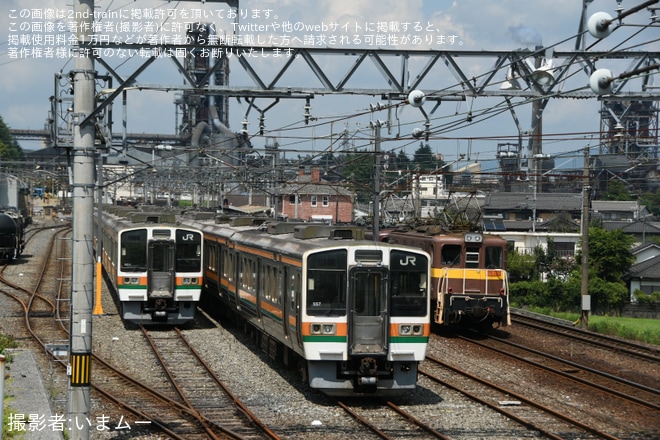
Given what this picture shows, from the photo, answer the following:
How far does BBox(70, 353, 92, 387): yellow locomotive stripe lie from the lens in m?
10.1

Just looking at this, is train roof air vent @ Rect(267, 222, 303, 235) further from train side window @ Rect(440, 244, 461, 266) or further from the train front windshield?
train side window @ Rect(440, 244, 461, 266)

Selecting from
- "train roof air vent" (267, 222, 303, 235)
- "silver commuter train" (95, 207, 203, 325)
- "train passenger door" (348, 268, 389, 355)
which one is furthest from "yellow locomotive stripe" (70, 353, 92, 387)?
"silver commuter train" (95, 207, 203, 325)

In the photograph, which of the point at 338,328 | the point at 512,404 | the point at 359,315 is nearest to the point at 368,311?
the point at 359,315

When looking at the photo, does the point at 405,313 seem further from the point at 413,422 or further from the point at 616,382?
the point at 616,382

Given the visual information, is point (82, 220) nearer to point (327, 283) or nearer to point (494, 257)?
point (327, 283)

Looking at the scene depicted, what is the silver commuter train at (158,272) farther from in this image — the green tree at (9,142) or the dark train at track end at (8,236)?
the green tree at (9,142)

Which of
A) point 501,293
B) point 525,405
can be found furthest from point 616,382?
point 501,293

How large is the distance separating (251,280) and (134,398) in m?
4.38

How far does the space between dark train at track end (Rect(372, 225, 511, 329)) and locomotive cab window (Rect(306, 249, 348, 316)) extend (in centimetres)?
698

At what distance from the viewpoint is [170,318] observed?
20.5 metres

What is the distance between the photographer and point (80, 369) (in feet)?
33.2

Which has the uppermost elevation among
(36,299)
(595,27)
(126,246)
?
(595,27)

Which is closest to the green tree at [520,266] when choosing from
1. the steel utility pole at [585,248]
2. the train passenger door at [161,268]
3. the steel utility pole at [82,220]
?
the steel utility pole at [585,248]

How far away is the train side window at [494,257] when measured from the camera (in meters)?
19.3
